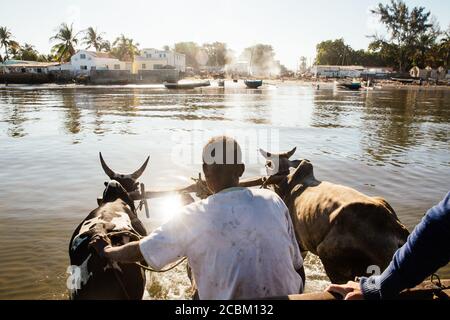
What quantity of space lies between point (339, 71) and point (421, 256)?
124m

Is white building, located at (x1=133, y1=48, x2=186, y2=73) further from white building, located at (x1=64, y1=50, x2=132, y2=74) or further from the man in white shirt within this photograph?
the man in white shirt

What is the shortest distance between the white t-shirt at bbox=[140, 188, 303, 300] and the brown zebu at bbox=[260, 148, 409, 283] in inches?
68.9

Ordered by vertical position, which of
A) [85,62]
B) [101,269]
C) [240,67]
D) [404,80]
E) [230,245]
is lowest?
[101,269]

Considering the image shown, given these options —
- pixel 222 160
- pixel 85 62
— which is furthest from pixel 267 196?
pixel 85 62

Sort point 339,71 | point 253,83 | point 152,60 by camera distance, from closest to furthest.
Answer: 1. point 253,83
2. point 152,60
3. point 339,71

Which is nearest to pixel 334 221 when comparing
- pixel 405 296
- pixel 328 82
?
pixel 405 296

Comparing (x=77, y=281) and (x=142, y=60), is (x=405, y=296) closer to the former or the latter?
(x=77, y=281)

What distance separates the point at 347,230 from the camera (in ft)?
14.2

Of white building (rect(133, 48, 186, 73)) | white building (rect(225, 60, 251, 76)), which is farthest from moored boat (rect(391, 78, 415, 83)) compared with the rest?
white building (rect(225, 60, 251, 76))

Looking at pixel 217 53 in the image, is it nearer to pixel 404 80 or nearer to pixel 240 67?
pixel 240 67

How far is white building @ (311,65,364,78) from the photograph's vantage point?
115 m

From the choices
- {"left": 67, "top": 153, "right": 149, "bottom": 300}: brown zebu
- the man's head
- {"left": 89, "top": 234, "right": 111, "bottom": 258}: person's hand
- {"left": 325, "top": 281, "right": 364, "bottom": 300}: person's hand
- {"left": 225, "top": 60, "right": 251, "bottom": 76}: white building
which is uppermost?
{"left": 225, "top": 60, "right": 251, "bottom": 76}: white building

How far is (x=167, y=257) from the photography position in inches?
108
